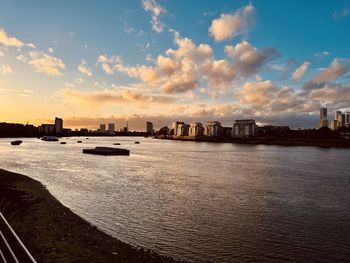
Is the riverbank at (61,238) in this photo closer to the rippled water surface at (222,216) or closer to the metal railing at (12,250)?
the rippled water surface at (222,216)

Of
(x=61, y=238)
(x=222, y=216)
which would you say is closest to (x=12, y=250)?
(x=61, y=238)

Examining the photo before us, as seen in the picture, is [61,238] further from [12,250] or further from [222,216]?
[222,216]

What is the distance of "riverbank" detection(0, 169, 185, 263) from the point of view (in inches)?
694

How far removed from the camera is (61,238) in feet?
67.7

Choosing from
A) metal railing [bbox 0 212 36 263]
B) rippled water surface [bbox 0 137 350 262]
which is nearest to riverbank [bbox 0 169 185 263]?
rippled water surface [bbox 0 137 350 262]

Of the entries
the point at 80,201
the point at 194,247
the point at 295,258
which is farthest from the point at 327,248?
the point at 80,201

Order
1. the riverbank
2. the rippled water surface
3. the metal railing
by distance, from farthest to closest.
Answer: the rippled water surface, the riverbank, the metal railing

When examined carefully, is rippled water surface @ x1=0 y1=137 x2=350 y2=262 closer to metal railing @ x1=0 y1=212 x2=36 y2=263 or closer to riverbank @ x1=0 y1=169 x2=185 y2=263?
riverbank @ x1=0 y1=169 x2=185 y2=263

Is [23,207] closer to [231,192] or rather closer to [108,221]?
[108,221]

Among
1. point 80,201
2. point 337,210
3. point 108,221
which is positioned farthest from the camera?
point 80,201

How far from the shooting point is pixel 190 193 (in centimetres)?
4366

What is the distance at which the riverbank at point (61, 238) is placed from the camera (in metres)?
17.6

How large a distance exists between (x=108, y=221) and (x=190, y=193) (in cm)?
1687


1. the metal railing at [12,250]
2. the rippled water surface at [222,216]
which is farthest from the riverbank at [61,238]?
the metal railing at [12,250]
